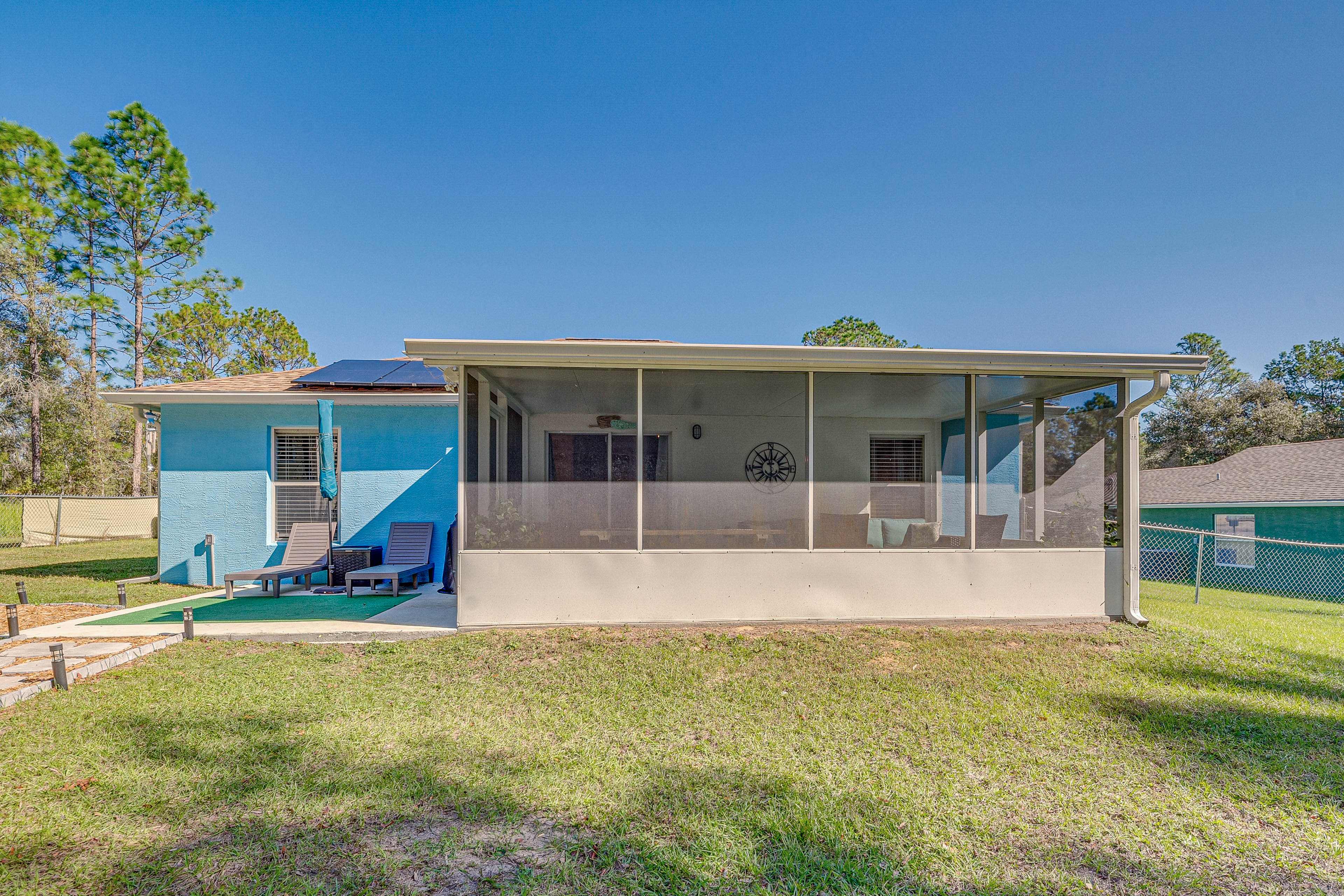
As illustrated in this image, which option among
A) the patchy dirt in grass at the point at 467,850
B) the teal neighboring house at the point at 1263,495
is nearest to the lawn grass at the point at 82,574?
the patchy dirt in grass at the point at 467,850

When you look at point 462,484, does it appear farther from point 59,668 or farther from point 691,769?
point 691,769

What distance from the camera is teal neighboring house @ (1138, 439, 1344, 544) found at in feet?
40.5

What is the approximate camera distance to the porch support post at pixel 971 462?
616 cm

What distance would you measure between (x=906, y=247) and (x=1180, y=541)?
10756mm

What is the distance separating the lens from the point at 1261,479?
14289 mm

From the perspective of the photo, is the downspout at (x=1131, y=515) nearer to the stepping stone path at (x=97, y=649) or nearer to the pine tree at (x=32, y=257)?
the stepping stone path at (x=97, y=649)

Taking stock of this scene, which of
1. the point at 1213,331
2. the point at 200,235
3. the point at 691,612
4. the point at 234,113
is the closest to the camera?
the point at 691,612

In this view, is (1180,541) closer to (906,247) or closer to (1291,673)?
(906,247)

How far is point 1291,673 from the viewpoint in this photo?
4.93 meters

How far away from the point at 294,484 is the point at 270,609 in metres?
2.55

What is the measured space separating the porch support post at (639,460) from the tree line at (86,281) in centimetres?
2107

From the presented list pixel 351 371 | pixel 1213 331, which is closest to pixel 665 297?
pixel 351 371

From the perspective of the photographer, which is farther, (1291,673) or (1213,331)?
(1213,331)

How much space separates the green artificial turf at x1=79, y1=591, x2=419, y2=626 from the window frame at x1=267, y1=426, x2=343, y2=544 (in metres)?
1.20
